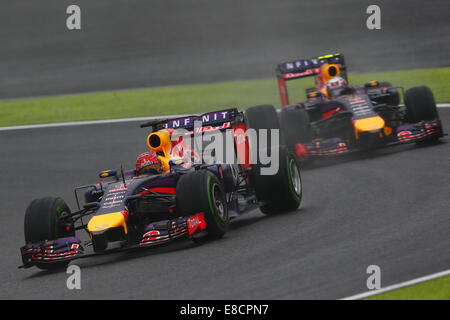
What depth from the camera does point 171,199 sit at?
11.4 m

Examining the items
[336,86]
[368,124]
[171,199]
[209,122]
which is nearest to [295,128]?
[368,124]

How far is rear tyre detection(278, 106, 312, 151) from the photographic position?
55.4ft

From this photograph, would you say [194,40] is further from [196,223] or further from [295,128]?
[196,223]

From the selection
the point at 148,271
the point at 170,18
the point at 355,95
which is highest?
the point at 170,18

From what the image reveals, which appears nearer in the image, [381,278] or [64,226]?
[381,278]

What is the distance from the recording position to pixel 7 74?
26609mm

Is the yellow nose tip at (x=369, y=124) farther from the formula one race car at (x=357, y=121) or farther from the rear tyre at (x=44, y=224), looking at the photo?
the rear tyre at (x=44, y=224)

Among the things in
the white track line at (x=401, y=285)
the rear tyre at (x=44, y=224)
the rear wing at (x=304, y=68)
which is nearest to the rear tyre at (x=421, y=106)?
the rear wing at (x=304, y=68)

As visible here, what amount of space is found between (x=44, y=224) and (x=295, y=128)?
7.03m

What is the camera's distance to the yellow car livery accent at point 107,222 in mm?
10562

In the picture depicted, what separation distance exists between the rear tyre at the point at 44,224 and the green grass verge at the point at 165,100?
1105 centimetres
